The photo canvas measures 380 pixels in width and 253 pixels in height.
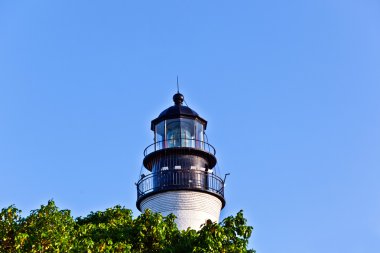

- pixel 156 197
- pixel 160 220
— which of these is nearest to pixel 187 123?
pixel 156 197

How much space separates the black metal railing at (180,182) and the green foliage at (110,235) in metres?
8.56

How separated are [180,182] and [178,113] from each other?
12.4ft

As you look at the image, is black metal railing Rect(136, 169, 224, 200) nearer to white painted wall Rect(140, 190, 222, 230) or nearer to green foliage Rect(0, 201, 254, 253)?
white painted wall Rect(140, 190, 222, 230)

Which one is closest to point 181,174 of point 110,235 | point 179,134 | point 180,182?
point 180,182

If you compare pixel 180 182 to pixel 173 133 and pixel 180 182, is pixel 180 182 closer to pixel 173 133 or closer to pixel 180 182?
pixel 180 182

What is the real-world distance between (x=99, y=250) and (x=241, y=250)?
4946 mm

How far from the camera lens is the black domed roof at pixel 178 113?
36.6 meters

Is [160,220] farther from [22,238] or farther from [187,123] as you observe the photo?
[187,123]

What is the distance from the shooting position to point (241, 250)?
22906mm

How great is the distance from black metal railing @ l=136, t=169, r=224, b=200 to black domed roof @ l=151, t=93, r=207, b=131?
3.02 metres

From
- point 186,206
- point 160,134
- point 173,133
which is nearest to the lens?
point 186,206

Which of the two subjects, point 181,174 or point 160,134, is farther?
point 160,134

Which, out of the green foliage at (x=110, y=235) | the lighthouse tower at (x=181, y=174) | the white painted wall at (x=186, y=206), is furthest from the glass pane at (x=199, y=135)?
the green foliage at (x=110, y=235)

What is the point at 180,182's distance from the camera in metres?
34.7
